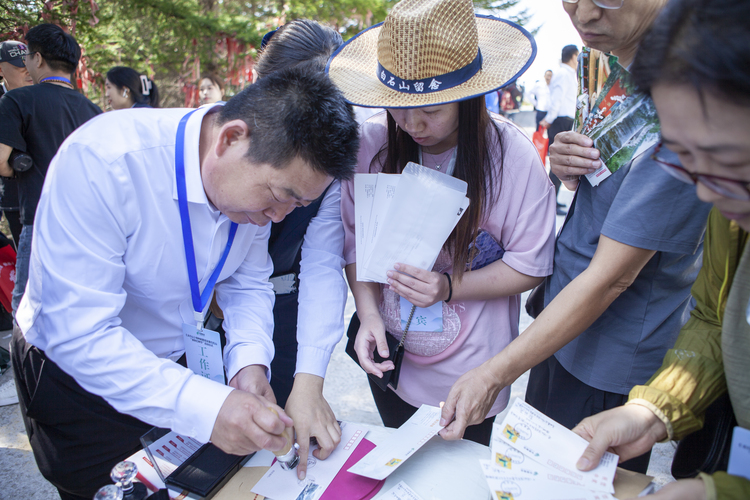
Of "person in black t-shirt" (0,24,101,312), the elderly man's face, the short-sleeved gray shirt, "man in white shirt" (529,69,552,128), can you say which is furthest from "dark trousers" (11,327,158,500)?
"man in white shirt" (529,69,552,128)

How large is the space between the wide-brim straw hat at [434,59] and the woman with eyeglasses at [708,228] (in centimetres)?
53

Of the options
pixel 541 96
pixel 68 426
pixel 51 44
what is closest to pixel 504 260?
pixel 68 426

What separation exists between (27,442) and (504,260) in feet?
8.73

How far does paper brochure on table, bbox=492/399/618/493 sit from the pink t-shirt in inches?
17.3

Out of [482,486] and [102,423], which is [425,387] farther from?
[102,423]

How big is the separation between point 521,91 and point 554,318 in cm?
1605

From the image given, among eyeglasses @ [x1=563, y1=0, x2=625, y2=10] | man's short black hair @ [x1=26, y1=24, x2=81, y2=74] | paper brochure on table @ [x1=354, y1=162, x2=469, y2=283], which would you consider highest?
eyeglasses @ [x1=563, y1=0, x2=625, y2=10]

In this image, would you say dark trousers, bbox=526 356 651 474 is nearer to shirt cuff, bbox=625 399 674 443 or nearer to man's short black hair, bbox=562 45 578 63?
shirt cuff, bbox=625 399 674 443

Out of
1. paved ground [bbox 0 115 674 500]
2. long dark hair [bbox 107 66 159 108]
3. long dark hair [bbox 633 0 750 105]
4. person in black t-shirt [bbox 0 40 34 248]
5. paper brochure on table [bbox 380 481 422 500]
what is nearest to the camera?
long dark hair [bbox 633 0 750 105]

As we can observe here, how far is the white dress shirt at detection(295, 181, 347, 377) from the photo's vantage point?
4.60 feet

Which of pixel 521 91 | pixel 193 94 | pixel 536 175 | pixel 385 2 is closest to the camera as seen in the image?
pixel 536 175

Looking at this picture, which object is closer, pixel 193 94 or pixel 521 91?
pixel 193 94

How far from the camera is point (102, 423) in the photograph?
4.15 ft

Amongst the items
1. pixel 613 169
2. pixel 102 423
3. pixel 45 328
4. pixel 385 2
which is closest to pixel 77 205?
pixel 45 328
